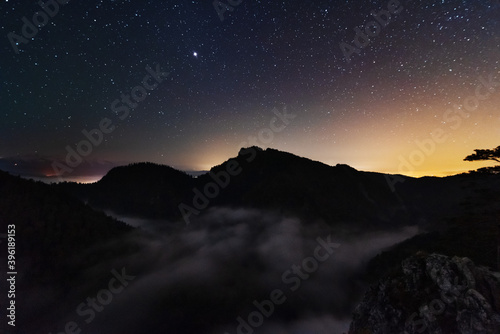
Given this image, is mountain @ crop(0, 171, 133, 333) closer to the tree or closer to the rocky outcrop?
the rocky outcrop

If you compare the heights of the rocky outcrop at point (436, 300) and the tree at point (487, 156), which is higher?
the tree at point (487, 156)

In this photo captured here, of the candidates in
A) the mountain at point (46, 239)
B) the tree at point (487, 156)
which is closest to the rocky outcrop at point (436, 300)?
the tree at point (487, 156)

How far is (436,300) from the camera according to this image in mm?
27422

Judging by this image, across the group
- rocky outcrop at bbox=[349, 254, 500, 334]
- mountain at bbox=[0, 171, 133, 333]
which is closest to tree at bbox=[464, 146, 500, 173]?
rocky outcrop at bbox=[349, 254, 500, 334]

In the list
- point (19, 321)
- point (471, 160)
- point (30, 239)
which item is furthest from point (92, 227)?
point (471, 160)

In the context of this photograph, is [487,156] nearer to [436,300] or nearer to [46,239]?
[436,300]

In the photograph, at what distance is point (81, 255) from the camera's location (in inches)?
6850

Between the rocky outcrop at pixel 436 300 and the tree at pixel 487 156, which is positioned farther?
the rocky outcrop at pixel 436 300

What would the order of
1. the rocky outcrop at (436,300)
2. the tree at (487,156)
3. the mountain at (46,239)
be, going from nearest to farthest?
the tree at (487,156) < the rocky outcrop at (436,300) < the mountain at (46,239)

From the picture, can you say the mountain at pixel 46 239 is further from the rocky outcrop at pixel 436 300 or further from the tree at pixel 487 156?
the tree at pixel 487 156

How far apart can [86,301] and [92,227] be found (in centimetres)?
5657

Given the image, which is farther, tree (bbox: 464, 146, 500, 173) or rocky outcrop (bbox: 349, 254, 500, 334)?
rocky outcrop (bbox: 349, 254, 500, 334)

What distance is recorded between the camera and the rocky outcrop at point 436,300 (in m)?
24.4

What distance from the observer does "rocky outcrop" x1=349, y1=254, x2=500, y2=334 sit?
2438 centimetres
